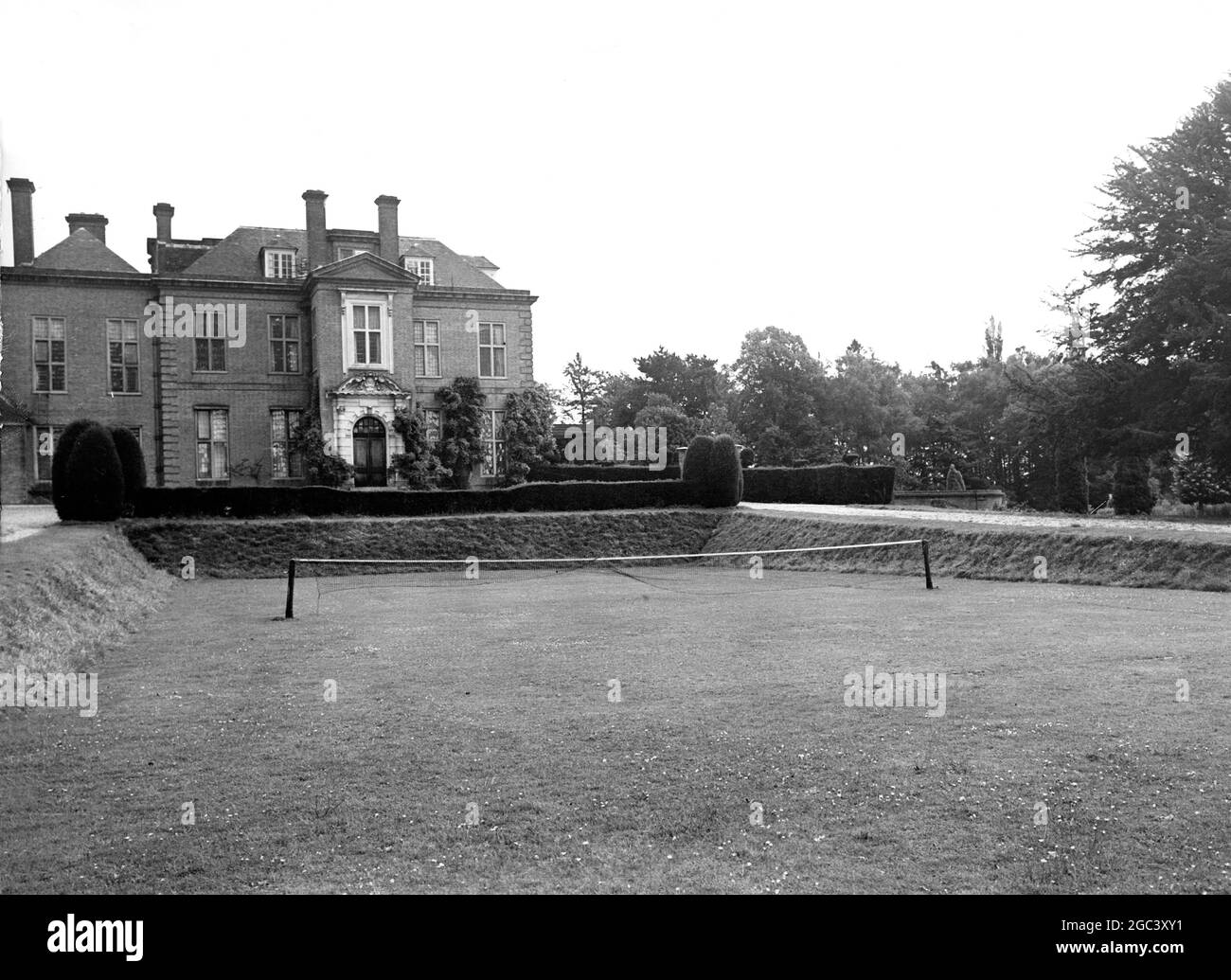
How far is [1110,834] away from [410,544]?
24.5m

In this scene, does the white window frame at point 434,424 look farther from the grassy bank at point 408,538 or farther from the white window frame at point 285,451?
the grassy bank at point 408,538

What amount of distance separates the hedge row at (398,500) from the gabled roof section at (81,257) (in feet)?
59.6

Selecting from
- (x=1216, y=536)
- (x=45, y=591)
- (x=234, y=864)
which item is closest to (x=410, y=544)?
(x=45, y=591)

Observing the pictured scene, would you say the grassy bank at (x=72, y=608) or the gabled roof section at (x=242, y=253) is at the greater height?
the gabled roof section at (x=242, y=253)

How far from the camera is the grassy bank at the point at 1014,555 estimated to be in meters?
18.3

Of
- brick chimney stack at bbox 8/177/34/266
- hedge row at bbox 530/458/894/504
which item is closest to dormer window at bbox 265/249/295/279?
brick chimney stack at bbox 8/177/34/266

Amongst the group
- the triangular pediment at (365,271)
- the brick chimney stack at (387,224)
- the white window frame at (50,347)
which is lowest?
the white window frame at (50,347)

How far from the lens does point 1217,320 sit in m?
31.0

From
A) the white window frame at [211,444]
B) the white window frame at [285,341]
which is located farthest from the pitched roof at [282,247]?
the white window frame at [211,444]

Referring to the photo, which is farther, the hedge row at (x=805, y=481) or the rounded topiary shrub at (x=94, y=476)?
the hedge row at (x=805, y=481)

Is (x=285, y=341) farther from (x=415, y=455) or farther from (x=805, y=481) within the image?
(x=805, y=481)

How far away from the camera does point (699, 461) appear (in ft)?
115

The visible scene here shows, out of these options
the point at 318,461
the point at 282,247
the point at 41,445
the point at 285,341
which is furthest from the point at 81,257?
the point at 318,461
